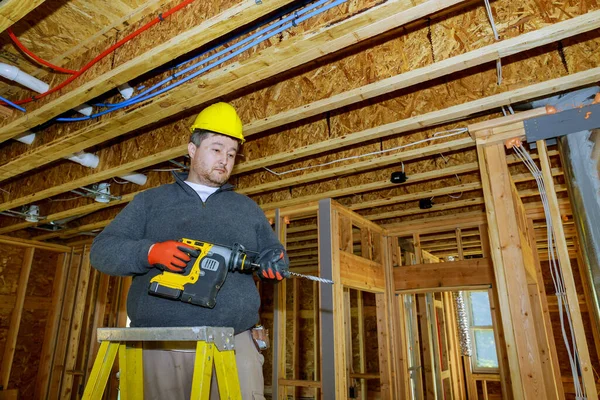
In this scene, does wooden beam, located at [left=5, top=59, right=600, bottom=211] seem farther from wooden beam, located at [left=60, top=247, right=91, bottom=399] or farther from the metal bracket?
wooden beam, located at [left=60, top=247, right=91, bottom=399]

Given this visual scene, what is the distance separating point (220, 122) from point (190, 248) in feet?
2.11

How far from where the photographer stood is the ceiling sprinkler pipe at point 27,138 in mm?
3074

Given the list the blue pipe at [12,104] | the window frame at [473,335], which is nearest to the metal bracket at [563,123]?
the blue pipe at [12,104]

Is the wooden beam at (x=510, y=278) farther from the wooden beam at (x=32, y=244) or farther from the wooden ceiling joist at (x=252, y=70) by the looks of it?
the wooden beam at (x=32, y=244)

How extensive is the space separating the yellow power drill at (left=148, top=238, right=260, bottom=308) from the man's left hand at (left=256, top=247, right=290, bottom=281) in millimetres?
146

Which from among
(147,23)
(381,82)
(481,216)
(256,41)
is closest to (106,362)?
(256,41)

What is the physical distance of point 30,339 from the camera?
571 cm

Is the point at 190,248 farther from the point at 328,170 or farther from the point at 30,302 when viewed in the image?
the point at 30,302

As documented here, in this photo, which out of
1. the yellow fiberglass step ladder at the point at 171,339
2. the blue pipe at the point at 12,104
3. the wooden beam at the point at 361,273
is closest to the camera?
the yellow fiberglass step ladder at the point at 171,339

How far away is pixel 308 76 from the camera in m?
2.64

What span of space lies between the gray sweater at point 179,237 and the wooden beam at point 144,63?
2.37 ft

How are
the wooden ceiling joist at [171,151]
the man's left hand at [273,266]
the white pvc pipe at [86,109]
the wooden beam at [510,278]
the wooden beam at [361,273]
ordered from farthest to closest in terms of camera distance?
the wooden beam at [361,273], the white pvc pipe at [86,109], the wooden ceiling joist at [171,151], the wooden beam at [510,278], the man's left hand at [273,266]

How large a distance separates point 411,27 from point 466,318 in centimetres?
722

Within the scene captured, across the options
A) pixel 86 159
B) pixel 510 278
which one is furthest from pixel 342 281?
pixel 86 159
